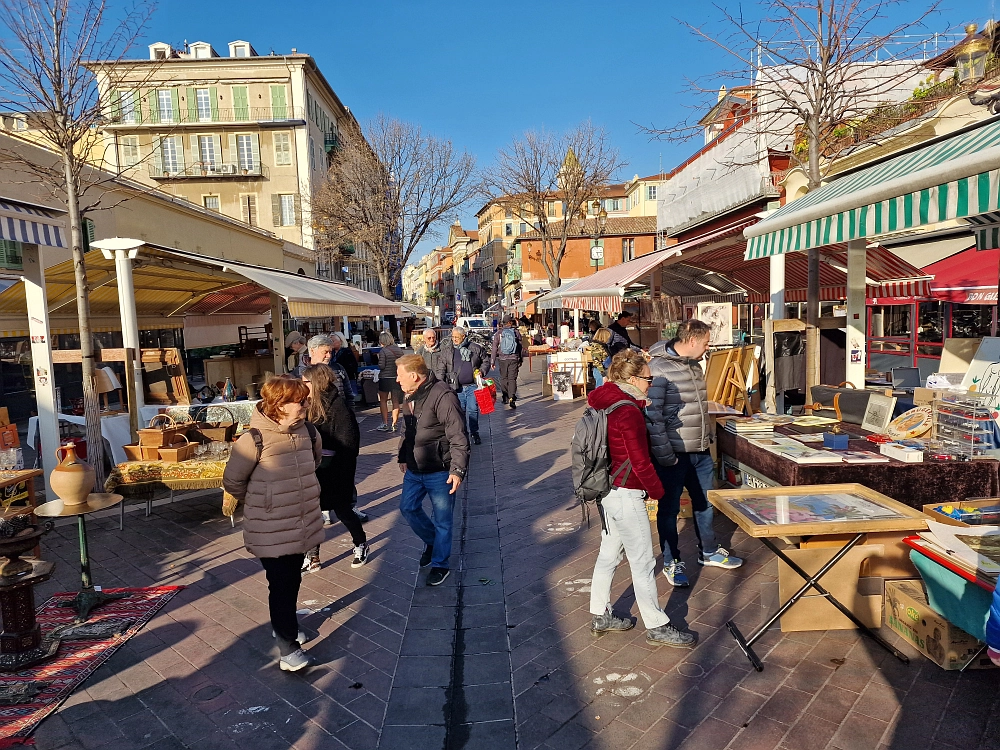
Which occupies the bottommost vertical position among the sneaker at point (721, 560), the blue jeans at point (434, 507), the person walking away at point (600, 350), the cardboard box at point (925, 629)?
the sneaker at point (721, 560)

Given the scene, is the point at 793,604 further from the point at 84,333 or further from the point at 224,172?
the point at 224,172

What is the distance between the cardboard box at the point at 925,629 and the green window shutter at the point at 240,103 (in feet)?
131

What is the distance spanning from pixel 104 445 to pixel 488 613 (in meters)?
5.72

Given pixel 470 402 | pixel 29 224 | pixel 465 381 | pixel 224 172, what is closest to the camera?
pixel 29 224

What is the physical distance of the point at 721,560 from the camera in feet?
15.0

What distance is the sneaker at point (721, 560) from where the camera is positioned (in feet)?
14.9

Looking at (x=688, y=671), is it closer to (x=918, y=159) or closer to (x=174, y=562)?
(x=918, y=159)

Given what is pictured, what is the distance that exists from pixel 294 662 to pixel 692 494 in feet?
9.18

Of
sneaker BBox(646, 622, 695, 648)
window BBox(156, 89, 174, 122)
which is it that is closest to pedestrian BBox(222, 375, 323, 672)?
sneaker BBox(646, 622, 695, 648)

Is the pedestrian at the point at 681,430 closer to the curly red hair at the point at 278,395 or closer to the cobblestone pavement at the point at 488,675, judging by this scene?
the cobblestone pavement at the point at 488,675

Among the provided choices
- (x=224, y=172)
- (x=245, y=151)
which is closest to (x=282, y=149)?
(x=245, y=151)

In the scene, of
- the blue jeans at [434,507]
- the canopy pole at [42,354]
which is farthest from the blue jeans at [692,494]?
Result: the canopy pole at [42,354]

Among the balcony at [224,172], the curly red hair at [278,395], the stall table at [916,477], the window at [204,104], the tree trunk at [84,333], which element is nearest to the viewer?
the curly red hair at [278,395]

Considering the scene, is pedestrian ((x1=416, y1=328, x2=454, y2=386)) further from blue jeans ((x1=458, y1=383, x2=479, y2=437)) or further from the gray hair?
the gray hair
